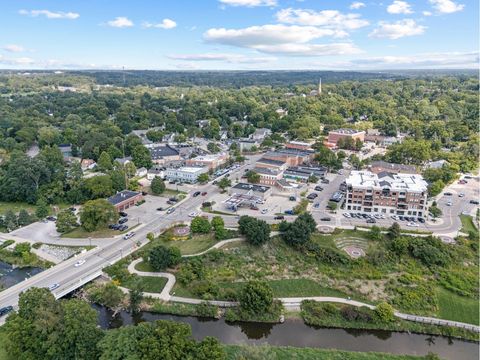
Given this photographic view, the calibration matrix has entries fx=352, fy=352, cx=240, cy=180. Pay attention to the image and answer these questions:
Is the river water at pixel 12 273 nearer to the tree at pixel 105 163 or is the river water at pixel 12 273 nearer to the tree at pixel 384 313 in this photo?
the tree at pixel 105 163

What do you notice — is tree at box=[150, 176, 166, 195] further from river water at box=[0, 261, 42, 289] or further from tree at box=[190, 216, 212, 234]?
river water at box=[0, 261, 42, 289]

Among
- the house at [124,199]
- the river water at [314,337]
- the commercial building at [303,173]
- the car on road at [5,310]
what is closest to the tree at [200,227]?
the river water at [314,337]

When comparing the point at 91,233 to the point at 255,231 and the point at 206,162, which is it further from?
the point at 206,162

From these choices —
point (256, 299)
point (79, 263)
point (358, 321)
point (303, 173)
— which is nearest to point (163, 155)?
point (303, 173)

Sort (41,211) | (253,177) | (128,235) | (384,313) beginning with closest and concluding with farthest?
1. (384,313)
2. (128,235)
3. (41,211)
4. (253,177)

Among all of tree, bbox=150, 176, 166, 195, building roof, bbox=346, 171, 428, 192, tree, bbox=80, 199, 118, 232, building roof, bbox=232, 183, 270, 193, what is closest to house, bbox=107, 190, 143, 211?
tree, bbox=150, 176, 166, 195

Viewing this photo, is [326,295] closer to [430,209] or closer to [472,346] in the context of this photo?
[472,346]
